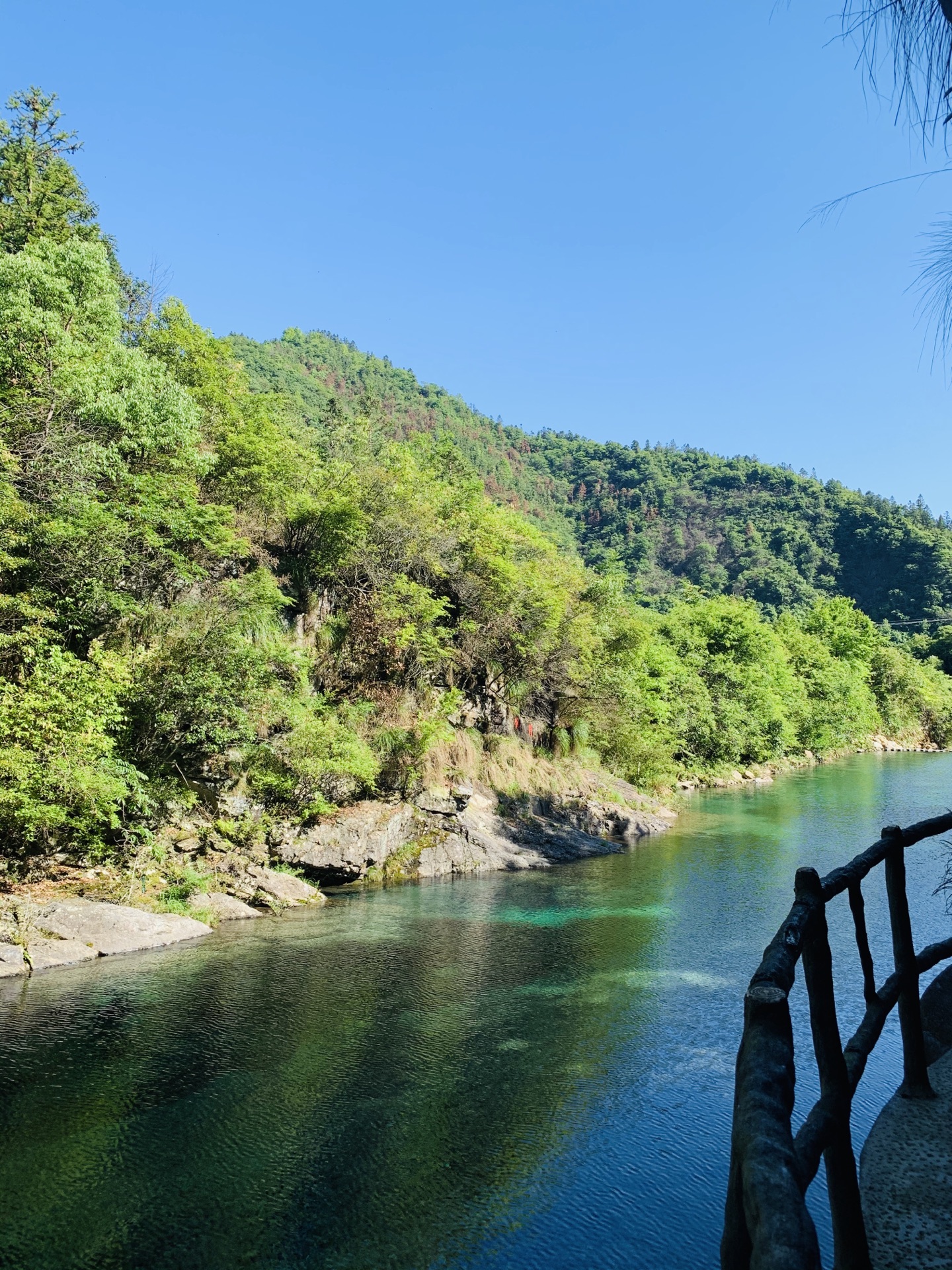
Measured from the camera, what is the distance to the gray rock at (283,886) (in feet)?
47.5

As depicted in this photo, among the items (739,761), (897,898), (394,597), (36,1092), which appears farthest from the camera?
(739,761)

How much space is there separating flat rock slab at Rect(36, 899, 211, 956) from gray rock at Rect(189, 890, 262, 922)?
82 cm

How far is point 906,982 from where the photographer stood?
362cm

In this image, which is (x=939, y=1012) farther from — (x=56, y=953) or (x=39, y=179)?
(x=39, y=179)

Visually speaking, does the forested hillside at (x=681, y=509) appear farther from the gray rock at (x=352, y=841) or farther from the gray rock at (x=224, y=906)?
the gray rock at (x=224, y=906)

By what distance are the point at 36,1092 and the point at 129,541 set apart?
9.87 metres

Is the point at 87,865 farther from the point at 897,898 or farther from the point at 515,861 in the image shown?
the point at 897,898

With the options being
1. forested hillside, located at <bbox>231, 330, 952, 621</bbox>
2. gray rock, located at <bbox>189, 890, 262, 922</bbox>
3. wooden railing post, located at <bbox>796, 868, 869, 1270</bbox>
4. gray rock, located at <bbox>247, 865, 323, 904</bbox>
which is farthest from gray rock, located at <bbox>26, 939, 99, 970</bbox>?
forested hillside, located at <bbox>231, 330, 952, 621</bbox>

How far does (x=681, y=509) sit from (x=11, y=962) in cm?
Answer: 10267

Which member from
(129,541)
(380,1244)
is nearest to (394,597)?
(129,541)

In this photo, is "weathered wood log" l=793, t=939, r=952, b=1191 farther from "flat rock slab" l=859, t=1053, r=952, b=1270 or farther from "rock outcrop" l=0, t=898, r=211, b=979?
"rock outcrop" l=0, t=898, r=211, b=979

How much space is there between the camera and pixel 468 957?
38.4 ft

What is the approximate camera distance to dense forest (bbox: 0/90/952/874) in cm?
1296

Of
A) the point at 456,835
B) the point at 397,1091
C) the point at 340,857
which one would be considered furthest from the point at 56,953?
the point at 456,835
